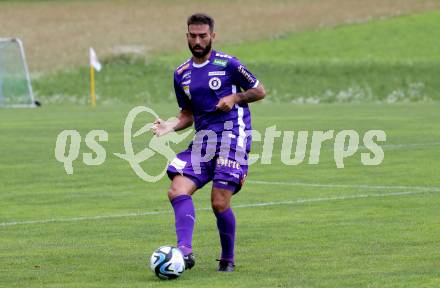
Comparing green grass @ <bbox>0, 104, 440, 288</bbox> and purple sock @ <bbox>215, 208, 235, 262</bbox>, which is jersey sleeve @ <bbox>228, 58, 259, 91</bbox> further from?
green grass @ <bbox>0, 104, 440, 288</bbox>

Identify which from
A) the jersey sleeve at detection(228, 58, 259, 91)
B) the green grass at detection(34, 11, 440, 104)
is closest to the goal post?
the green grass at detection(34, 11, 440, 104)

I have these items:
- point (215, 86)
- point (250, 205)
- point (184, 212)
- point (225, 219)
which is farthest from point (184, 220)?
point (250, 205)

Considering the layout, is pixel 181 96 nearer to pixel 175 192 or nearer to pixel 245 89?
pixel 245 89

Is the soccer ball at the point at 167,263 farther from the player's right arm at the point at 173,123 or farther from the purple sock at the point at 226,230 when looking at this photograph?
the player's right arm at the point at 173,123

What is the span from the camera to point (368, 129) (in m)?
30.5

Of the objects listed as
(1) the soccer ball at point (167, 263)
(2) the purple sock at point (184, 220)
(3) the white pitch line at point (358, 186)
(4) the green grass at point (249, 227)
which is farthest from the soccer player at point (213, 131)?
(3) the white pitch line at point (358, 186)

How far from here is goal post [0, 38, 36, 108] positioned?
46909 millimetres

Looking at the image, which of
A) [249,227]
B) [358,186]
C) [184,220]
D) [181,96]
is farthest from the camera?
[358,186]

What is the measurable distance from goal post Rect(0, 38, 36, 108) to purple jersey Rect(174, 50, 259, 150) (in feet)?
114

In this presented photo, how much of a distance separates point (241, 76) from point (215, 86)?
242mm

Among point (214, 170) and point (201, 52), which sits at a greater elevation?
point (201, 52)

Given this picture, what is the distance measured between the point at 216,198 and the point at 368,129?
63.9 feet

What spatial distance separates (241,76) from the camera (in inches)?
456

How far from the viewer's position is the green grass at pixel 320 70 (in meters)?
53.5
